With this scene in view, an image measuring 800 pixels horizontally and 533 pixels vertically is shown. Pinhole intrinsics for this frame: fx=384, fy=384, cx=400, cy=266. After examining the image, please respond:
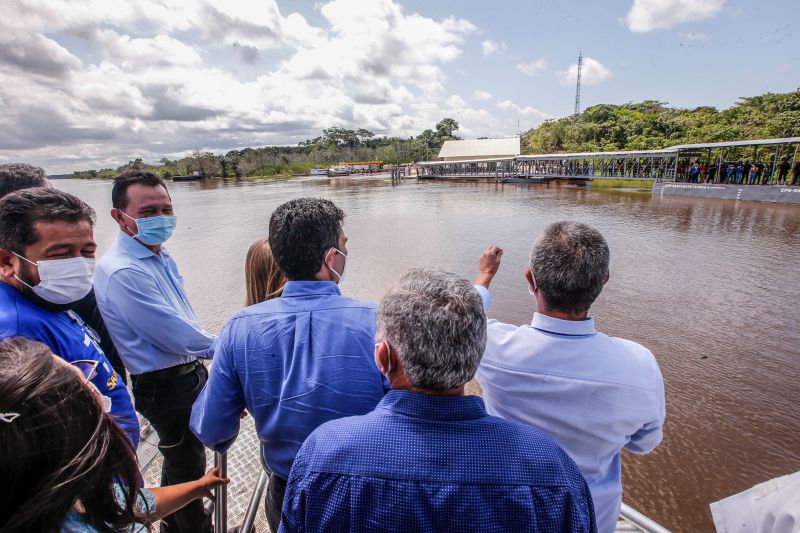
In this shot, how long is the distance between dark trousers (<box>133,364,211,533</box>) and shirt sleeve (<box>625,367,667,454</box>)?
2053 millimetres

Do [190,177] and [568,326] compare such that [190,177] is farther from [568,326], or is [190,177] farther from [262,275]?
[568,326]

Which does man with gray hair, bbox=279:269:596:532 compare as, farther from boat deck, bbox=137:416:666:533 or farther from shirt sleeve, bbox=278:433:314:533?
boat deck, bbox=137:416:666:533

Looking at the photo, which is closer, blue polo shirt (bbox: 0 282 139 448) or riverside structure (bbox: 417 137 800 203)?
blue polo shirt (bbox: 0 282 139 448)

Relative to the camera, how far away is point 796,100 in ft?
77.5

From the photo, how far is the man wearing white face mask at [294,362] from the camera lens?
49.0 inches

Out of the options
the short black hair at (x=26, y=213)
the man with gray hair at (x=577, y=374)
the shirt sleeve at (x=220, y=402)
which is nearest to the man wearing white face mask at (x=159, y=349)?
the short black hair at (x=26, y=213)

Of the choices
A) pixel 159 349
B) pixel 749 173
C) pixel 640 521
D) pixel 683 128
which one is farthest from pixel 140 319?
pixel 683 128

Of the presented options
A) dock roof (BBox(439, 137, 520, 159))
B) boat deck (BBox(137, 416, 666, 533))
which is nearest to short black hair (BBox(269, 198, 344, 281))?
boat deck (BBox(137, 416, 666, 533))

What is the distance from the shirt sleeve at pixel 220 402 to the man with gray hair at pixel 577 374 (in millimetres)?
926

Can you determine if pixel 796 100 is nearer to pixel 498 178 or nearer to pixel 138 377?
pixel 498 178

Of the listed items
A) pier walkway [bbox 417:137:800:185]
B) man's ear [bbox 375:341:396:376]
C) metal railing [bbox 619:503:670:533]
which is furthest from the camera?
pier walkway [bbox 417:137:800:185]

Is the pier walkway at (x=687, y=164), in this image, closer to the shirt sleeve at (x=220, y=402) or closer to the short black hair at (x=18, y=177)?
the shirt sleeve at (x=220, y=402)

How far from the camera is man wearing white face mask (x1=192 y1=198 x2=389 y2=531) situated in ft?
4.08

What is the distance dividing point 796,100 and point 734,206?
1716 centimetres
